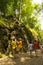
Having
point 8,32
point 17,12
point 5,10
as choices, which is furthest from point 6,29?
point 17,12

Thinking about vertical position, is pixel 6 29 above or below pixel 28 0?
below

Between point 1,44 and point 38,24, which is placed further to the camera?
point 38,24

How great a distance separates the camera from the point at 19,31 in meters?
28.0

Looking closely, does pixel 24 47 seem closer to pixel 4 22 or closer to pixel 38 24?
pixel 4 22

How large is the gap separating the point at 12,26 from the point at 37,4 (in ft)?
82.3

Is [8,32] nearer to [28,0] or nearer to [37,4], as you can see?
[28,0]

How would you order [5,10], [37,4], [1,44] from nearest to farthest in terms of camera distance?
1. [1,44]
2. [5,10]
3. [37,4]

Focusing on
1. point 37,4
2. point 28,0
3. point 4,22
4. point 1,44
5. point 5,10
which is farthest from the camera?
point 37,4

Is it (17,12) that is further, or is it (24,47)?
(17,12)

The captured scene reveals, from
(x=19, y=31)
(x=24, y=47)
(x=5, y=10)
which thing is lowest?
(x=24, y=47)

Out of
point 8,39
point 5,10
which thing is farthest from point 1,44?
point 5,10

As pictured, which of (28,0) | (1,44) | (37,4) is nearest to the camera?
(1,44)

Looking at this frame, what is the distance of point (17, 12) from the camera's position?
44281 millimetres

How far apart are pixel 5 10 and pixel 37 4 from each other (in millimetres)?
15566
